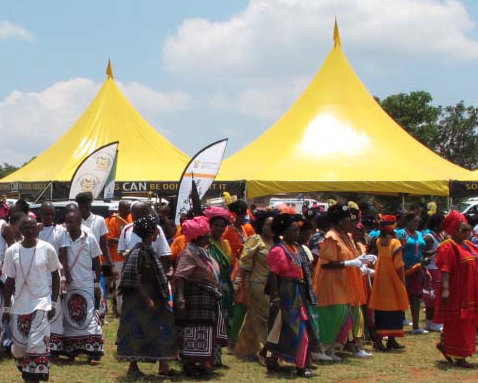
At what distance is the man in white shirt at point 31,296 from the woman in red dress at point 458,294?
3.97 m

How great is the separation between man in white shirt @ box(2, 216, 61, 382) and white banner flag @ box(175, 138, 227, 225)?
6187 millimetres

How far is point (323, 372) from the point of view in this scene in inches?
332

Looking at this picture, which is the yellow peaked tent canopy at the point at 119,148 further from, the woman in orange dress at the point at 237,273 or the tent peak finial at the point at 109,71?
the woman in orange dress at the point at 237,273

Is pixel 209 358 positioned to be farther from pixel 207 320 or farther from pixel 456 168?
pixel 456 168

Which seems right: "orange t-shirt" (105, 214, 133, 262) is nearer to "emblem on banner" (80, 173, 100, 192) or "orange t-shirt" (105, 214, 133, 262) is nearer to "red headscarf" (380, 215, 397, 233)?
"red headscarf" (380, 215, 397, 233)

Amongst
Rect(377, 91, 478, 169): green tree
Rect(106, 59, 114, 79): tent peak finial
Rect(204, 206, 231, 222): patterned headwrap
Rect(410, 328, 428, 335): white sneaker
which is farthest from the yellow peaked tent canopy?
Rect(377, 91, 478, 169): green tree

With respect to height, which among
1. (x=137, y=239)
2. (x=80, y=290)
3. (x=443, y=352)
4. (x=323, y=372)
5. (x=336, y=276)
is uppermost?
(x=137, y=239)

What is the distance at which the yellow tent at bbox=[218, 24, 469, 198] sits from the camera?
19.4 meters

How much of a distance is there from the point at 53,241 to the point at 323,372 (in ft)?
9.94

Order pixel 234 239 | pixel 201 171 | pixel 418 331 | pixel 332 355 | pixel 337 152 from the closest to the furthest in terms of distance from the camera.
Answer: pixel 332 355 → pixel 234 239 → pixel 418 331 → pixel 201 171 → pixel 337 152

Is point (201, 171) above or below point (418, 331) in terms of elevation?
above

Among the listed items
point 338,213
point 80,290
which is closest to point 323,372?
point 338,213

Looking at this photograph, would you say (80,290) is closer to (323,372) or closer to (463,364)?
(323,372)

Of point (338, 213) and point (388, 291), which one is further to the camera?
point (388, 291)
